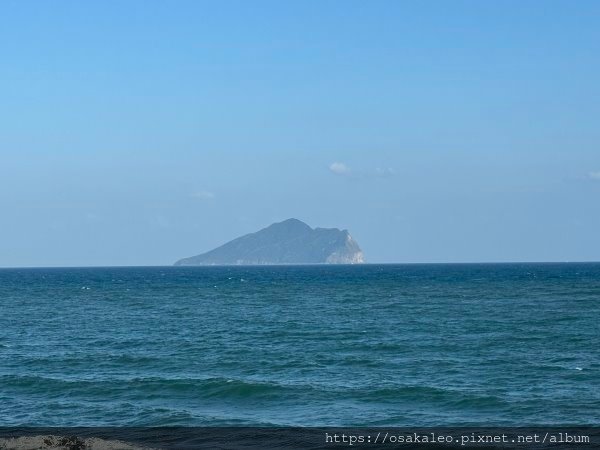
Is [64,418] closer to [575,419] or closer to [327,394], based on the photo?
[327,394]

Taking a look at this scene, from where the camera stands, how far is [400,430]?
2638 cm

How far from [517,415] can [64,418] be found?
582 inches

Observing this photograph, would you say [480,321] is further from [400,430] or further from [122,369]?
[400,430]

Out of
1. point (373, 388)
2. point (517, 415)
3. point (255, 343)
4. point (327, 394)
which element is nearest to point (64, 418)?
point (327, 394)

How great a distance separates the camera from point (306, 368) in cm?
4025

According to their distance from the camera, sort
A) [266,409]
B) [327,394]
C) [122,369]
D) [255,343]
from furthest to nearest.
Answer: [255,343]
[122,369]
[327,394]
[266,409]

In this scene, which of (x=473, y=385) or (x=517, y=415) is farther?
(x=473, y=385)

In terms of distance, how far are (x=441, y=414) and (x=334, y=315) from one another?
44414 millimetres

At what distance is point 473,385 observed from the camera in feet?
114

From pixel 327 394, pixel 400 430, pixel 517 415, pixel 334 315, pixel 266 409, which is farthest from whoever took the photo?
pixel 334 315

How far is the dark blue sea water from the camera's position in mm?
29766

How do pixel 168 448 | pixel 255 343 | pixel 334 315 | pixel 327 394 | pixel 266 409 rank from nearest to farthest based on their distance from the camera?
pixel 168 448, pixel 266 409, pixel 327 394, pixel 255 343, pixel 334 315

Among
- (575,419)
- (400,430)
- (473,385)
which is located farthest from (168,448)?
(473,385)

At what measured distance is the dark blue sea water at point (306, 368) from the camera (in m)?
29.8
